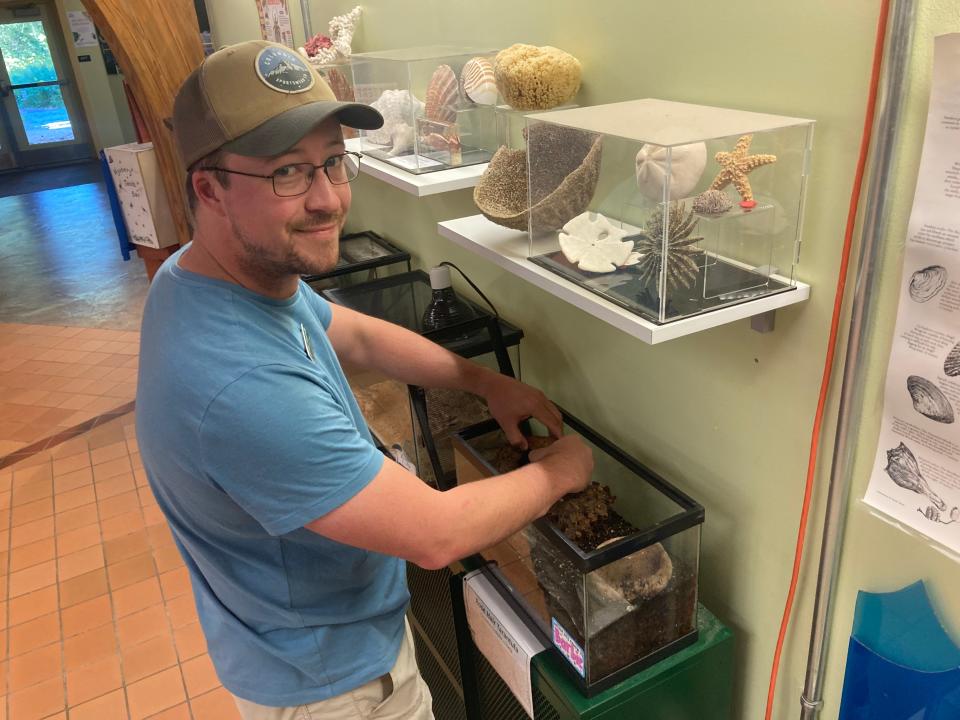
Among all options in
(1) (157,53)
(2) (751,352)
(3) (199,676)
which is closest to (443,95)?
(2) (751,352)

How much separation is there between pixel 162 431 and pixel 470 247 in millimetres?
632

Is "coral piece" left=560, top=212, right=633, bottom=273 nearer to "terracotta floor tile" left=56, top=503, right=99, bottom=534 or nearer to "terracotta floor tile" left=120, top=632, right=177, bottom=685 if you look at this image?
"terracotta floor tile" left=120, top=632, right=177, bottom=685

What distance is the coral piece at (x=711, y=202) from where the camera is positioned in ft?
3.33

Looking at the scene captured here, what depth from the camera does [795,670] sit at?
128 centimetres

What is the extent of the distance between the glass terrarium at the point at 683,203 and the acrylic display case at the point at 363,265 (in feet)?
3.82

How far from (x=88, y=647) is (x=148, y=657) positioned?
221mm

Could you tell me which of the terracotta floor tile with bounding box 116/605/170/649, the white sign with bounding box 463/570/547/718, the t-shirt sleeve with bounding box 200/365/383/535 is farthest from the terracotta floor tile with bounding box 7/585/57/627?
the t-shirt sleeve with bounding box 200/365/383/535

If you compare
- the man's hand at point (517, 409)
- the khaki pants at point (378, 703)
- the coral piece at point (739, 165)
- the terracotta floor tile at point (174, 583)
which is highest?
Result: the coral piece at point (739, 165)

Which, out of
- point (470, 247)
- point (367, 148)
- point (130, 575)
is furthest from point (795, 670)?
point (130, 575)

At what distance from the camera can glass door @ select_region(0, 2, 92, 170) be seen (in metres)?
9.88

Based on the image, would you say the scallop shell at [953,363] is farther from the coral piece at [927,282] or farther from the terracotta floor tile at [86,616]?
the terracotta floor tile at [86,616]

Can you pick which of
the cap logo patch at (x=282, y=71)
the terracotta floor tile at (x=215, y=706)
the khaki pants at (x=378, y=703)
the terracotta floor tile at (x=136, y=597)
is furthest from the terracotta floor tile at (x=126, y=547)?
the cap logo patch at (x=282, y=71)

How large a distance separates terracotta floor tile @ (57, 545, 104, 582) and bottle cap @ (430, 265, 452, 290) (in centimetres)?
185

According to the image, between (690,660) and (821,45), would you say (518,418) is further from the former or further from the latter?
(821,45)
